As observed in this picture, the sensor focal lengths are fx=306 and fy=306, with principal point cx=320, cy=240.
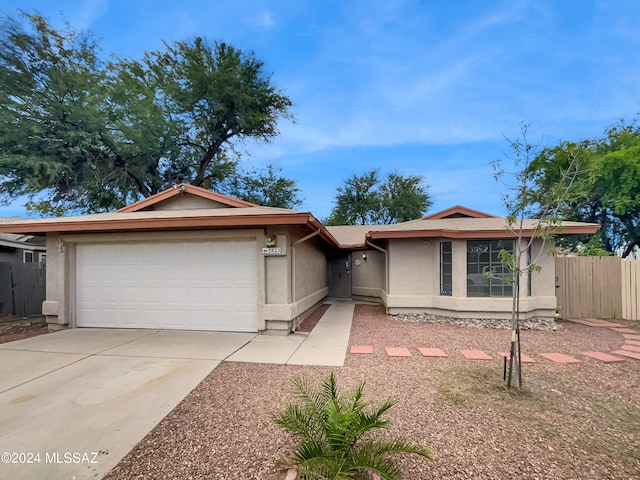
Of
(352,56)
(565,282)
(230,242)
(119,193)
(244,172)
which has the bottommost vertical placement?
(565,282)

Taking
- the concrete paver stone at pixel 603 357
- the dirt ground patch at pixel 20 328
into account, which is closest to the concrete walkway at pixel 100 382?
the dirt ground patch at pixel 20 328

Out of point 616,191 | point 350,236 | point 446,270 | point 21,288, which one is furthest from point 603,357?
point 21,288

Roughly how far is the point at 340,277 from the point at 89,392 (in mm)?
12335

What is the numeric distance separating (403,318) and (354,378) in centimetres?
507

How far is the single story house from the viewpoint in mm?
7070

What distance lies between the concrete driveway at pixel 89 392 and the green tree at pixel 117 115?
11898mm

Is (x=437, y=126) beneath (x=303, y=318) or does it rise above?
above

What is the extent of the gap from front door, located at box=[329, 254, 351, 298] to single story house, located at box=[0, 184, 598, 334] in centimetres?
598

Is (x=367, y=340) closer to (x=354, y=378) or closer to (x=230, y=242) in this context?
(x=354, y=378)

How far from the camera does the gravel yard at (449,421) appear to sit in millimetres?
2590

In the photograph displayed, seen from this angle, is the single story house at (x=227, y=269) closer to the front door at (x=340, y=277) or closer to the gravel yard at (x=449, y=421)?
the gravel yard at (x=449, y=421)

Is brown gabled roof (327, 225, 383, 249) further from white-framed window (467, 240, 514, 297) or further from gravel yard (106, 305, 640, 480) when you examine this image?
gravel yard (106, 305, 640, 480)

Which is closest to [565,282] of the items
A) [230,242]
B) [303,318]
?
[303,318]

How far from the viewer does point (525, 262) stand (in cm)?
833
